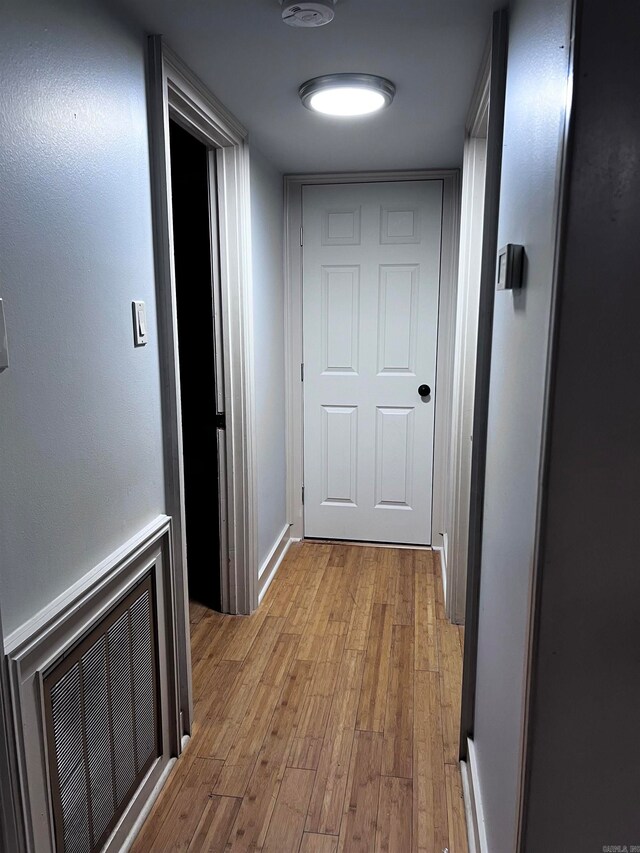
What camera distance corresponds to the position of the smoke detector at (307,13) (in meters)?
1.41

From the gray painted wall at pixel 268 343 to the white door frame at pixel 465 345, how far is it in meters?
0.91

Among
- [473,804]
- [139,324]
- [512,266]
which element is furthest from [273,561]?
[512,266]

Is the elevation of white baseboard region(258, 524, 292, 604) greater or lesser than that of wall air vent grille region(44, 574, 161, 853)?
lesser

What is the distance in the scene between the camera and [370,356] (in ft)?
11.0

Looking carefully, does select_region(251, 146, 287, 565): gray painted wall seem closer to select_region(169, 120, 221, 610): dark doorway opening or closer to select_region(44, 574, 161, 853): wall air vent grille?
select_region(169, 120, 221, 610): dark doorway opening

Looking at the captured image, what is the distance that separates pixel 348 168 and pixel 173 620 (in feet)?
7.81

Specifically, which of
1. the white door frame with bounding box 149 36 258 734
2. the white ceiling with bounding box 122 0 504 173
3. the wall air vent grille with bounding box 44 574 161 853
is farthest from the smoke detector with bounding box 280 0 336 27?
the wall air vent grille with bounding box 44 574 161 853

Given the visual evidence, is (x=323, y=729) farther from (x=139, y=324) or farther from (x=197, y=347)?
(x=197, y=347)

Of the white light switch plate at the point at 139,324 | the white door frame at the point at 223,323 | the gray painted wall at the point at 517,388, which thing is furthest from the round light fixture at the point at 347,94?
the white light switch plate at the point at 139,324

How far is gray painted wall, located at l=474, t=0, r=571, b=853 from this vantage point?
3.18 ft

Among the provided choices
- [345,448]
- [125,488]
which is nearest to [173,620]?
[125,488]

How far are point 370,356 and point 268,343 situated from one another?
0.65m

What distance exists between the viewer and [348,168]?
10.1ft

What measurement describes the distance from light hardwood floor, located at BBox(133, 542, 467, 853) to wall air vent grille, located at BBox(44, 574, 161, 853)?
8.1 inches
